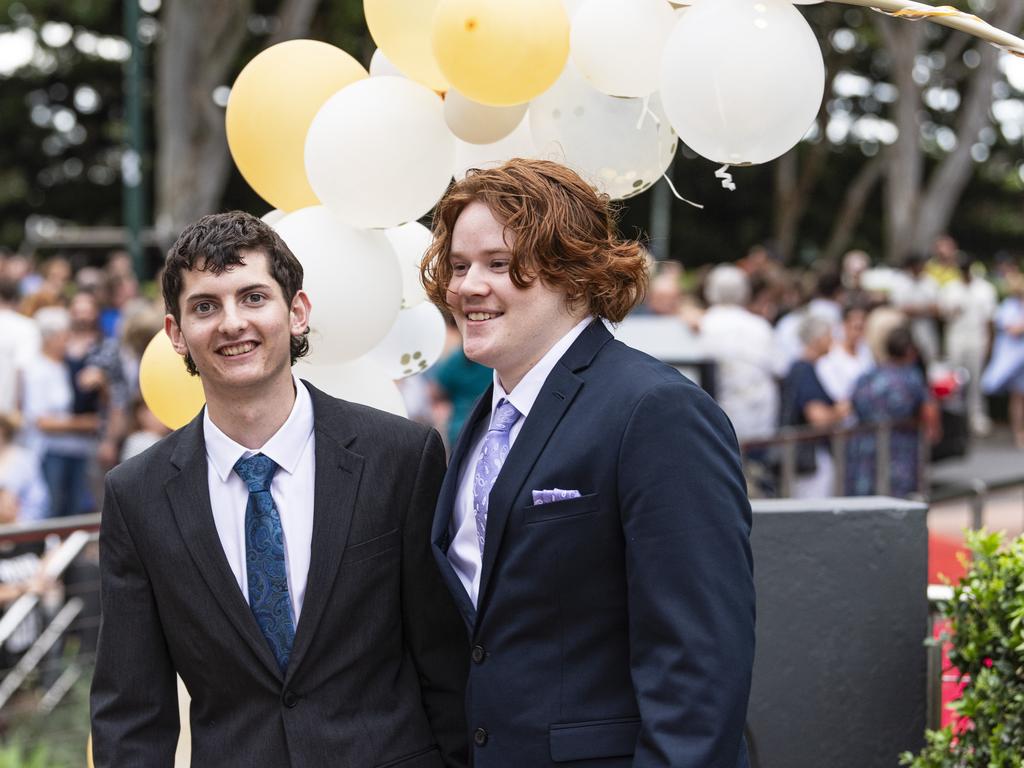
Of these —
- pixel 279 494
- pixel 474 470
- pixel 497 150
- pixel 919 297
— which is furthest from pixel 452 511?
pixel 919 297

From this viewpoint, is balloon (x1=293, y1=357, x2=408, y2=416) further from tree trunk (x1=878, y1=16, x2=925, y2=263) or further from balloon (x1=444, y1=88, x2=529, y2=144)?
tree trunk (x1=878, y1=16, x2=925, y2=263)

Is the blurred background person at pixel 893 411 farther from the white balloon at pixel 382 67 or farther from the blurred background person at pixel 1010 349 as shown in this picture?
the blurred background person at pixel 1010 349

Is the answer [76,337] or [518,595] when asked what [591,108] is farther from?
[76,337]

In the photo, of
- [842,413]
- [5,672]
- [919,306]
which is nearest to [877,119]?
[919,306]

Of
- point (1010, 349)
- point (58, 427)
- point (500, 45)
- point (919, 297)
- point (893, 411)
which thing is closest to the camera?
point (500, 45)

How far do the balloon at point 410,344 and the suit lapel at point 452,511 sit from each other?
1.27 m

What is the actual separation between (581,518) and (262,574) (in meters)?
0.68

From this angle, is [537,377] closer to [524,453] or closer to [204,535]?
[524,453]

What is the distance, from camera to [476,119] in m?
3.50

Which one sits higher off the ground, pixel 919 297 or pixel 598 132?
pixel 598 132

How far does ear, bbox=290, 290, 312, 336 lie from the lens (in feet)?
9.46

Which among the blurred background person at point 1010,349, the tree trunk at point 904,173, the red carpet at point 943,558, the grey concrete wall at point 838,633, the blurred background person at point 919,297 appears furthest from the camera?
the tree trunk at point 904,173

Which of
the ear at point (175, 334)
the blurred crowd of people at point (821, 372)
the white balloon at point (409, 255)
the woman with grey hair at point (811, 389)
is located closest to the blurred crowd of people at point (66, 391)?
the blurred crowd of people at point (821, 372)

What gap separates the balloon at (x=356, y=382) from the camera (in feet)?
12.2
